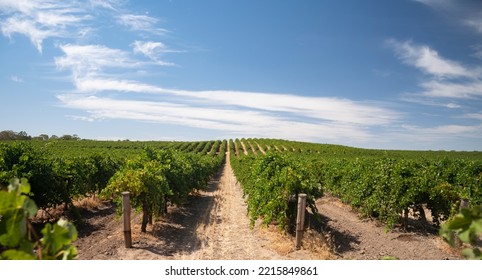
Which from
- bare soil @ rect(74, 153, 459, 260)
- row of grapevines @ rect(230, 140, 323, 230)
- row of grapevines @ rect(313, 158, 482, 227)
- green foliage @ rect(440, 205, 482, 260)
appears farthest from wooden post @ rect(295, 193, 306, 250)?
green foliage @ rect(440, 205, 482, 260)

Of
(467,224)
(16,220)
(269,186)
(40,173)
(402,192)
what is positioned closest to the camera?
(16,220)

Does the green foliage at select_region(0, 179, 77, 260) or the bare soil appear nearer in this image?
the green foliage at select_region(0, 179, 77, 260)

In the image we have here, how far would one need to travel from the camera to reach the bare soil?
26.8ft

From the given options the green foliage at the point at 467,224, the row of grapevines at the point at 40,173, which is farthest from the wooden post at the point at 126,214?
the green foliage at the point at 467,224

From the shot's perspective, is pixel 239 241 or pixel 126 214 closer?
pixel 126 214

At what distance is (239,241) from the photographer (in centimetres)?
947

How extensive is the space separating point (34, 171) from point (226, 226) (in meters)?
6.41

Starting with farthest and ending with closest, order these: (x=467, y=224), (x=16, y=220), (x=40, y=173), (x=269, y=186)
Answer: (x=269, y=186)
(x=40, y=173)
(x=467, y=224)
(x=16, y=220)

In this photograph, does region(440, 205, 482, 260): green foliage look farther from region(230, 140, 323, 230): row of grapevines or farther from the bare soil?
region(230, 140, 323, 230): row of grapevines

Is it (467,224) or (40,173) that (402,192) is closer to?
(467,224)

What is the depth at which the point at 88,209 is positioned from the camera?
1418 centimetres

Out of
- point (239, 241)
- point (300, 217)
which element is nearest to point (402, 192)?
point (300, 217)

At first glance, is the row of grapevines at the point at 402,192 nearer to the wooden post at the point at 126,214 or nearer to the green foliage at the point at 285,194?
the green foliage at the point at 285,194

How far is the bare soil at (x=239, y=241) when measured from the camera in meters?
8.16
